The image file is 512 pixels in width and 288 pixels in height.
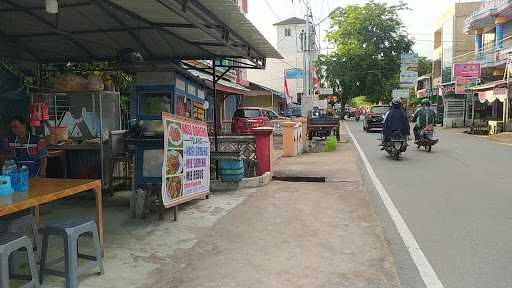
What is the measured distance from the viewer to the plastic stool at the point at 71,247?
14.5 feet

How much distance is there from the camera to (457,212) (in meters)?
7.87

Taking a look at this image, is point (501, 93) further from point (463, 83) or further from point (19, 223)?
point (19, 223)

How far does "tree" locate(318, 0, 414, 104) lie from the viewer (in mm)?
57656

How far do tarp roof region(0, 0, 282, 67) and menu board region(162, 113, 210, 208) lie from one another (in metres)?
1.42

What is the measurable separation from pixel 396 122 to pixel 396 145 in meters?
0.94

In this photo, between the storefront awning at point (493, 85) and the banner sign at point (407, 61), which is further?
the banner sign at point (407, 61)

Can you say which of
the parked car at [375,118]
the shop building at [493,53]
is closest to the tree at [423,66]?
the shop building at [493,53]

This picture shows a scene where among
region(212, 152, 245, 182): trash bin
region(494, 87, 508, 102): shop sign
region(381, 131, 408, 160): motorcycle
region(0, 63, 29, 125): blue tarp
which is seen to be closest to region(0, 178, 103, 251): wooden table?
region(0, 63, 29, 125): blue tarp

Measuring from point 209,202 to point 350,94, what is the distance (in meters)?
53.5

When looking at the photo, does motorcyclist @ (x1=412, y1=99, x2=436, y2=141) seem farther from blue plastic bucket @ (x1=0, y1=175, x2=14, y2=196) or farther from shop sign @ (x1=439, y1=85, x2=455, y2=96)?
shop sign @ (x1=439, y1=85, x2=455, y2=96)

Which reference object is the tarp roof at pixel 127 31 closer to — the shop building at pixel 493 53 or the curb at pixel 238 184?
the curb at pixel 238 184

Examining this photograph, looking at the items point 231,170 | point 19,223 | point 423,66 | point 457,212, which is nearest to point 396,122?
point 231,170

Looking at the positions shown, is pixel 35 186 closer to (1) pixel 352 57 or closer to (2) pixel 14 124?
(2) pixel 14 124

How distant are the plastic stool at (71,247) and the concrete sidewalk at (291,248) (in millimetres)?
700
